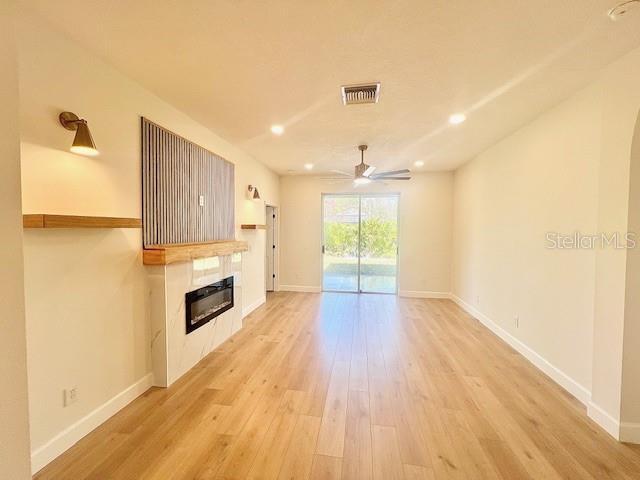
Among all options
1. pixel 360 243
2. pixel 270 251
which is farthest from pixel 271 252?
pixel 360 243

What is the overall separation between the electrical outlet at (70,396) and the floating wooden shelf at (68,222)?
1.17 m

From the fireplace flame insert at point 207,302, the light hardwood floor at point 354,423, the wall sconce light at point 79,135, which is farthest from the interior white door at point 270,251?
the wall sconce light at point 79,135

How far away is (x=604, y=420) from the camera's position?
2182 mm

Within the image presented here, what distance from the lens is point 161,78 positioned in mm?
2467

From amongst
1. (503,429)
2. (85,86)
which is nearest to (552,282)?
(503,429)

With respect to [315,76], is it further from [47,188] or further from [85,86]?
[47,188]

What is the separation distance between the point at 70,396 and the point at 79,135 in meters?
1.79

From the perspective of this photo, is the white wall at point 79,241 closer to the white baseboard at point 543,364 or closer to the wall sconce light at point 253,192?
the wall sconce light at point 253,192

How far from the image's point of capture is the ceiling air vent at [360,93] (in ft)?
8.36

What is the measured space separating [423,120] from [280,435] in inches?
135

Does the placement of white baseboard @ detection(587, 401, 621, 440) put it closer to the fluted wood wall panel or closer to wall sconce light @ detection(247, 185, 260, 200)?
the fluted wood wall panel

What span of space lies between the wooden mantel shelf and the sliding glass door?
3578 millimetres

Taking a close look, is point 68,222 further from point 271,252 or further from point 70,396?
point 271,252

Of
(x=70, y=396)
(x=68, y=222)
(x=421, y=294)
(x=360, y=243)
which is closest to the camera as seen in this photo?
(x=68, y=222)
